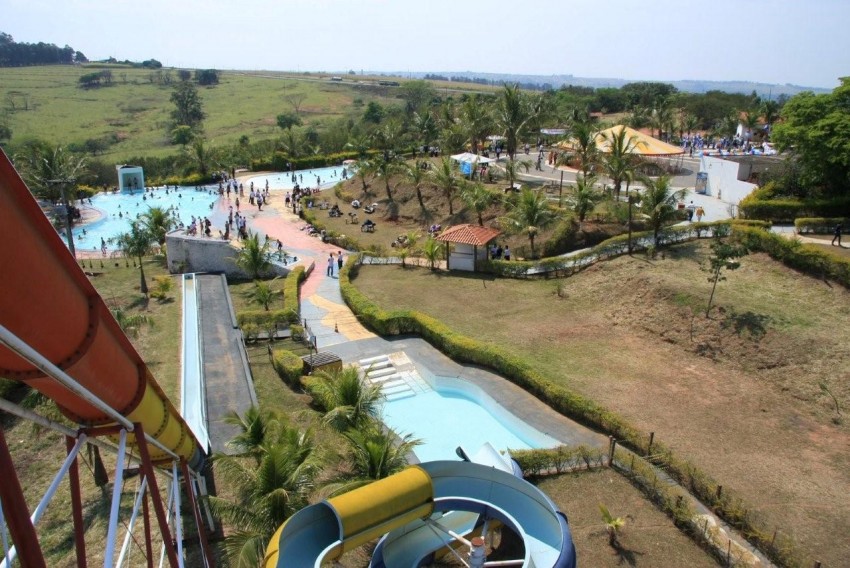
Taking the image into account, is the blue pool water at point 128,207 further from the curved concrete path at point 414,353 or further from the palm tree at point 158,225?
the curved concrete path at point 414,353

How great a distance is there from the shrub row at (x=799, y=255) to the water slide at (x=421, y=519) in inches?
812

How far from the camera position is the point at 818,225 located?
3173 centimetres

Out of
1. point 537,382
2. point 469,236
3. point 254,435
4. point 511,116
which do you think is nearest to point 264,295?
point 469,236

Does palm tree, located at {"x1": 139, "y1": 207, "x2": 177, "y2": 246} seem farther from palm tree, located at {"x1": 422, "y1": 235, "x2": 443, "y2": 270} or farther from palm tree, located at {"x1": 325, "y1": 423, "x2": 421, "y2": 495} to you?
palm tree, located at {"x1": 325, "y1": 423, "x2": 421, "y2": 495}

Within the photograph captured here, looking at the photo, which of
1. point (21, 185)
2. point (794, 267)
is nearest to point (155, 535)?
point (21, 185)

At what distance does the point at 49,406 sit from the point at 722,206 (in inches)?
1547

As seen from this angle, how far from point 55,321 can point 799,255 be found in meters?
29.8

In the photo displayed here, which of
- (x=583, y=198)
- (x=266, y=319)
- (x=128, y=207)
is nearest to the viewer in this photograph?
(x=266, y=319)

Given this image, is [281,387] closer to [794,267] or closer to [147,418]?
[147,418]

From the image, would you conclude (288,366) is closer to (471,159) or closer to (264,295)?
(264,295)

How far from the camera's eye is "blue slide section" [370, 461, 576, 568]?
11992mm

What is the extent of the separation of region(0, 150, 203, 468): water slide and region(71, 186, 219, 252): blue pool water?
127 feet

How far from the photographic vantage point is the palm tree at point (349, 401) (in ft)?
51.2

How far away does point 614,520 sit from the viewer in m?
14.1
